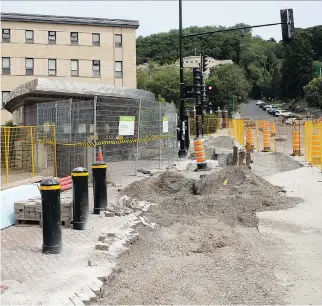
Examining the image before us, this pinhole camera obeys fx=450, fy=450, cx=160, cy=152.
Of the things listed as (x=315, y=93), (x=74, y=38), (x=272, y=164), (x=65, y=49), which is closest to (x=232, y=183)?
(x=272, y=164)

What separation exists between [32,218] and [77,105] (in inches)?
286

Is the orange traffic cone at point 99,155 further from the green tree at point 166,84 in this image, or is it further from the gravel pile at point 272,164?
the green tree at point 166,84

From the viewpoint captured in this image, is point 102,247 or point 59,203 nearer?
point 102,247

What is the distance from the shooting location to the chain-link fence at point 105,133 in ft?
47.1

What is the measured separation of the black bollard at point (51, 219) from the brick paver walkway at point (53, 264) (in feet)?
0.49

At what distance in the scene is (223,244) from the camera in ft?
24.3

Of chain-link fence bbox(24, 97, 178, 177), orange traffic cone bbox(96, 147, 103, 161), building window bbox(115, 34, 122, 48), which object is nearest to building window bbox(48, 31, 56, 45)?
building window bbox(115, 34, 122, 48)

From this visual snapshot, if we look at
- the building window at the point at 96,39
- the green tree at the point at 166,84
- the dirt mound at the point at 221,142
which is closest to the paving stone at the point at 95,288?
the dirt mound at the point at 221,142

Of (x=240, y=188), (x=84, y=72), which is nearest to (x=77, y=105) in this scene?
(x=240, y=188)

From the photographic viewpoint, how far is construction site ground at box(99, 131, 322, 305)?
214 inches

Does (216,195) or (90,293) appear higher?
(216,195)

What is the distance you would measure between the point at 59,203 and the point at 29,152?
30.9 feet

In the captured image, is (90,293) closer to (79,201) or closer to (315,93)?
(79,201)

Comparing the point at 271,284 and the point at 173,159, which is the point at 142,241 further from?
the point at 173,159
